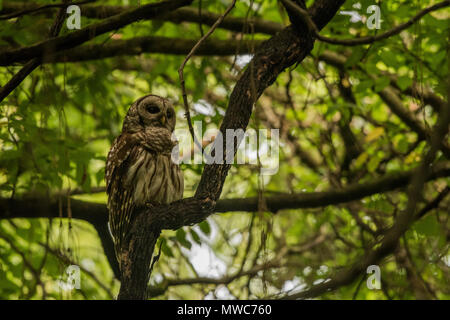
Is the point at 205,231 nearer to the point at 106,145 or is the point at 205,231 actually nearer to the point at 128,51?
the point at 128,51

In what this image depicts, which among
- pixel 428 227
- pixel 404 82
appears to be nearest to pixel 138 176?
pixel 428 227

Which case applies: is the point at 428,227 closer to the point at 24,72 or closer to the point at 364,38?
the point at 364,38

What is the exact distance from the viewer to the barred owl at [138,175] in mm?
3781

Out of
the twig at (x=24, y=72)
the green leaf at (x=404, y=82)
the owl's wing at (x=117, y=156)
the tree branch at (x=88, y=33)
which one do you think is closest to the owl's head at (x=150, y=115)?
the owl's wing at (x=117, y=156)

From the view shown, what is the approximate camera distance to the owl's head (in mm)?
4141

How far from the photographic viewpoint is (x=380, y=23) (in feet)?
13.3

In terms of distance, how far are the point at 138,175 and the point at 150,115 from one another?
0.53 metres

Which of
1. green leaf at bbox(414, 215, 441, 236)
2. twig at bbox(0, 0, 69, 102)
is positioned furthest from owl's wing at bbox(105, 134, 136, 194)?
green leaf at bbox(414, 215, 441, 236)

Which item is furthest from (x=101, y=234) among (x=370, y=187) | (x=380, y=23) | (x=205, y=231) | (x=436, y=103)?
(x=436, y=103)

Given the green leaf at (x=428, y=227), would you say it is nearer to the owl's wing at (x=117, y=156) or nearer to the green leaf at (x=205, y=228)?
the green leaf at (x=205, y=228)

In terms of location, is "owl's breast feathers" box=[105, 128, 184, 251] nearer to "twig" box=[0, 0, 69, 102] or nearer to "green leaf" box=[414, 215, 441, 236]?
"twig" box=[0, 0, 69, 102]

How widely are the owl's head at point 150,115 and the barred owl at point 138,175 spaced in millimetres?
57

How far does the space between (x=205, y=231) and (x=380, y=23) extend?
6.34 feet

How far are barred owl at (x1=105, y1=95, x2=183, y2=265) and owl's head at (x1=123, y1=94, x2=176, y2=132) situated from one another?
0.06 metres
